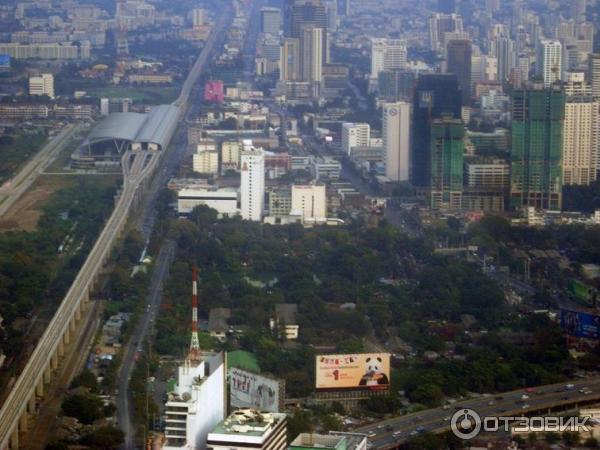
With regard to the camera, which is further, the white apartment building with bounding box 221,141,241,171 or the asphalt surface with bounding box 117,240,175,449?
the white apartment building with bounding box 221,141,241,171

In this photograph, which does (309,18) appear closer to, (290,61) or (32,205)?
(290,61)

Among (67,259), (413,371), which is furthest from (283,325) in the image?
(67,259)

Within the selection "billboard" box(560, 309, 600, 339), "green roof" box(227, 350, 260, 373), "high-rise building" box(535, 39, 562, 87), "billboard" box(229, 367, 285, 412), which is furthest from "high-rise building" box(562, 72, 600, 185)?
"billboard" box(229, 367, 285, 412)

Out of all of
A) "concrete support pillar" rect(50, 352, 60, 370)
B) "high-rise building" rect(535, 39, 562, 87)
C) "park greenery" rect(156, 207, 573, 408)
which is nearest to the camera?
"concrete support pillar" rect(50, 352, 60, 370)

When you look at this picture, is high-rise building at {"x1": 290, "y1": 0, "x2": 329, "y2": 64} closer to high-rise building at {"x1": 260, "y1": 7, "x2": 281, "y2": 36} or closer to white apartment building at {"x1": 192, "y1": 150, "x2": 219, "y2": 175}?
high-rise building at {"x1": 260, "y1": 7, "x2": 281, "y2": 36}

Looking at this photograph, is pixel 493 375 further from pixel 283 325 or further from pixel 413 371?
pixel 283 325
